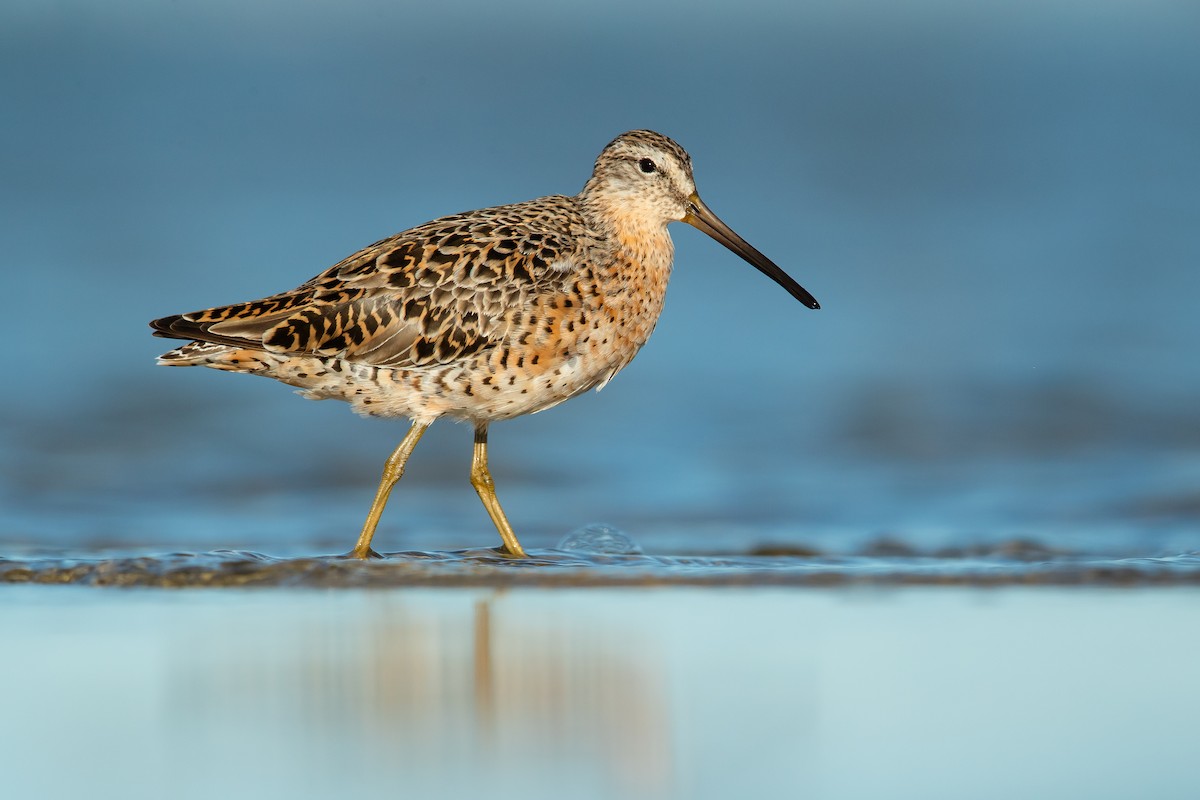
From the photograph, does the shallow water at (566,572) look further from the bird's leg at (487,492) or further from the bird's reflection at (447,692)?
the bird's reflection at (447,692)

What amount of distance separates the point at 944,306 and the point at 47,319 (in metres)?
6.01

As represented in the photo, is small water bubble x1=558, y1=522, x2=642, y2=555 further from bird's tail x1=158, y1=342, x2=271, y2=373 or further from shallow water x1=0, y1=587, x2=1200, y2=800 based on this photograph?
bird's tail x1=158, y1=342, x2=271, y2=373

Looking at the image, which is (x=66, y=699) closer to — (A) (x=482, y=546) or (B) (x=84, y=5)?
(A) (x=482, y=546)

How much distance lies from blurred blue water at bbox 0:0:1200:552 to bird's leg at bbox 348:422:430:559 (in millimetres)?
593

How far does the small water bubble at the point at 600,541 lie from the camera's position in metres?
6.96

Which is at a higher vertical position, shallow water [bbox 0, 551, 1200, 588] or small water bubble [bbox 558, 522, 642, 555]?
small water bubble [bbox 558, 522, 642, 555]

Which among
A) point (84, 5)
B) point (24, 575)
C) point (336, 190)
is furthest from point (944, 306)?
point (84, 5)

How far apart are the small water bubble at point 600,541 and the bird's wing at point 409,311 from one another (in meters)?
0.94

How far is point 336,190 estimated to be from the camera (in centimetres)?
1355

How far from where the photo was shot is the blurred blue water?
8516 millimetres

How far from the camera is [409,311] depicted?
6.84 meters

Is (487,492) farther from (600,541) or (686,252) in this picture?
(686,252)

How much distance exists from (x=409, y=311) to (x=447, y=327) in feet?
0.54

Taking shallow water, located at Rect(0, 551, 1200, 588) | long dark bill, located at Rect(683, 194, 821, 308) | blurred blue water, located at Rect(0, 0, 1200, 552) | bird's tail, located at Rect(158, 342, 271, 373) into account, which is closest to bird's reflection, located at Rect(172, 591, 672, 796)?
shallow water, located at Rect(0, 551, 1200, 588)
